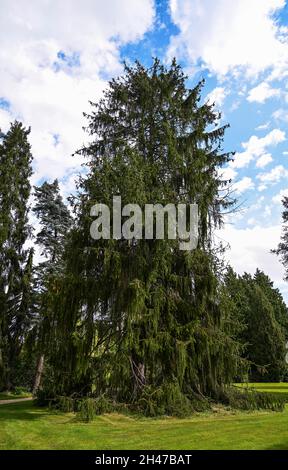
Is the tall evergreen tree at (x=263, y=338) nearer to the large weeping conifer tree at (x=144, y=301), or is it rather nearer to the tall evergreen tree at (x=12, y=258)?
the tall evergreen tree at (x=12, y=258)

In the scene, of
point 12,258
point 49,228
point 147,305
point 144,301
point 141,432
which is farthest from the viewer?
point 49,228

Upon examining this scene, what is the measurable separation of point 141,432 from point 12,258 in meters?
16.2

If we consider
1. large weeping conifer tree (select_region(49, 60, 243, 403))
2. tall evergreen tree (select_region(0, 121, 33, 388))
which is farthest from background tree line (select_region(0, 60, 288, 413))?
tall evergreen tree (select_region(0, 121, 33, 388))

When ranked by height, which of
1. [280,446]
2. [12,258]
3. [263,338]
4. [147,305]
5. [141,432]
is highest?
[12,258]

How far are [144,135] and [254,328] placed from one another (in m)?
28.3

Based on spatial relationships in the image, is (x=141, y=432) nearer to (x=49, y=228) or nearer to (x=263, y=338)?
(x=49, y=228)

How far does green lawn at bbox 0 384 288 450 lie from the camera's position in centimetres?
672

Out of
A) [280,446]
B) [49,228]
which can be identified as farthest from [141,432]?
[49,228]

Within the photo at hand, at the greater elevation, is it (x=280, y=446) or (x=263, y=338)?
(x=263, y=338)

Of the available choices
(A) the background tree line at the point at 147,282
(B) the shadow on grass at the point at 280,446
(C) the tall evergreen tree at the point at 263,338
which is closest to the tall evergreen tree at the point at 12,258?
(A) the background tree line at the point at 147,282

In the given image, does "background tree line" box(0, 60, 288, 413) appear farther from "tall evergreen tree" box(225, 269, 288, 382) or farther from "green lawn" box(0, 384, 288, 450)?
"tall evergreen tree" box(225, 269, 288, 382)

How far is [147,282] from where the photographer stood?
11.1 metres

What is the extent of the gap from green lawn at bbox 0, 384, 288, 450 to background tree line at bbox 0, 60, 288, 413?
3.39 ft

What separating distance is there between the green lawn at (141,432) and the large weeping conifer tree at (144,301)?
3.67 ft
